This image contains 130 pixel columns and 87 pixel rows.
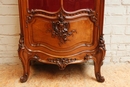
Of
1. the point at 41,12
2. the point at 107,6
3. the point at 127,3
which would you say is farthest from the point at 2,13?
the point at 127,3

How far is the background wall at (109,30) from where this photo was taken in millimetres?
1585

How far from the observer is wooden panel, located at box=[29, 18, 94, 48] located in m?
1.27

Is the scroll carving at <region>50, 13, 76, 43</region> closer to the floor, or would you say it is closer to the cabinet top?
the cabinet top

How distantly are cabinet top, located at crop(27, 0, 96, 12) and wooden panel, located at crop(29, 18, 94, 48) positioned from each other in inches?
3.6

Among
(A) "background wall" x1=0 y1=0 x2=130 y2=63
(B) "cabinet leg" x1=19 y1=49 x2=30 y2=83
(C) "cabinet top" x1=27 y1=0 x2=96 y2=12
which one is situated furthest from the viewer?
(A) "background wall" x1=0 y1=0 x2=130 y2=63

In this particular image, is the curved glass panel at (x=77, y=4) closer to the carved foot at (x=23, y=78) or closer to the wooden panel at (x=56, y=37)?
the wooden panel at (x=56, y=37)

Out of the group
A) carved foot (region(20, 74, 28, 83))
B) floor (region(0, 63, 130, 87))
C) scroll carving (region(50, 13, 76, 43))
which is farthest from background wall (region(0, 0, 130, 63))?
scroll carving (region(50, 13, 76, 43))

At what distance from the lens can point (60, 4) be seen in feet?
3.91

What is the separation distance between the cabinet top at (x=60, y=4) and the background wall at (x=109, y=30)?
15.9 inches

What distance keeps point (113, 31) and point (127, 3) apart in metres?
0.27

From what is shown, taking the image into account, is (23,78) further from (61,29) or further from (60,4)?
(60,4)

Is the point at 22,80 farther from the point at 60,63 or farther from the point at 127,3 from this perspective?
the point at 127,3

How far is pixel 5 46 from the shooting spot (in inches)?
66.7

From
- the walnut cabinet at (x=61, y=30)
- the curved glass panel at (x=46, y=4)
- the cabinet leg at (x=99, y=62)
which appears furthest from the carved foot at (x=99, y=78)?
the curved glass panel at (x=46, y=4)
